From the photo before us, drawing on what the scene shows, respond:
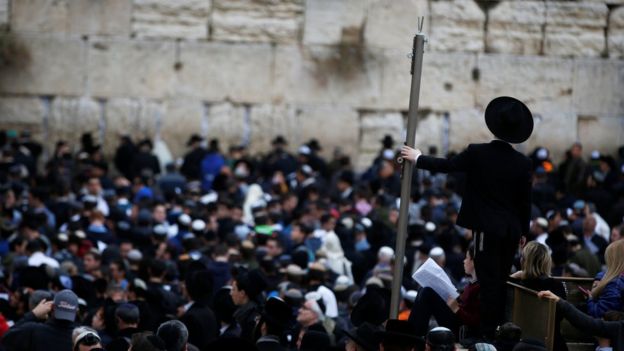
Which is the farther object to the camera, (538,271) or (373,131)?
(373,131)

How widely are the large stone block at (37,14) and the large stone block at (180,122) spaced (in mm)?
2088

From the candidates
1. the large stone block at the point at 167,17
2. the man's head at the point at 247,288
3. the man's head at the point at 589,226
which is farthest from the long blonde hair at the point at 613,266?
the large stone block at the point at 167,17

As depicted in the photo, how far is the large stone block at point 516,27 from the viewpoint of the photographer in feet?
68.9

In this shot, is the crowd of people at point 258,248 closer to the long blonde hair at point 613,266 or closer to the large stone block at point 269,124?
the long blonde hair at point 613,266

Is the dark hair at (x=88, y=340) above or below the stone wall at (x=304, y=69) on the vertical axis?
below

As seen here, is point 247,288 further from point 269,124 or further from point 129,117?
point 129,117

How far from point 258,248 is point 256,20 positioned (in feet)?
25.3

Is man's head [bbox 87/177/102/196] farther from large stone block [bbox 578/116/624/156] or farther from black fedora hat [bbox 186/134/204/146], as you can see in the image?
large stone block [bbox 578/116/624/156]

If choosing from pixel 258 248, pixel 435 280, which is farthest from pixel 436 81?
pixel 435 280

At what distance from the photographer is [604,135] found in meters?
21.3

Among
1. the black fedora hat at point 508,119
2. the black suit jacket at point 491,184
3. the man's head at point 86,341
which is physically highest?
the black fedora hat at point 508,119

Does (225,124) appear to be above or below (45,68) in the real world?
below

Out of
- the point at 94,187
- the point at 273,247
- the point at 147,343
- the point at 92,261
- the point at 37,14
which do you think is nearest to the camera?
the point at 147,343

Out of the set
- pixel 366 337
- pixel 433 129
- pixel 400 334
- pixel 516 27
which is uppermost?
pixel 516 27
